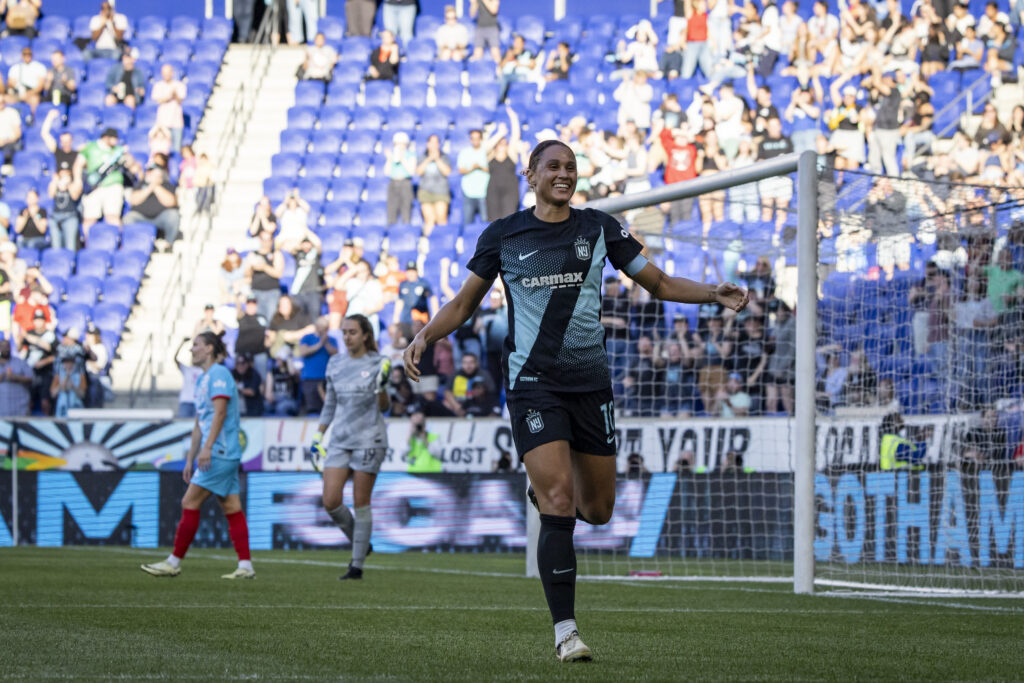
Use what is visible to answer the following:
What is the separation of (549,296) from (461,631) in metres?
1.92

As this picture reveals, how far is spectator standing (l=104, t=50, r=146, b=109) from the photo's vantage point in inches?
1018

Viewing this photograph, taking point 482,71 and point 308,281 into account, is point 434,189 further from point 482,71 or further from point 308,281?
point 482,71

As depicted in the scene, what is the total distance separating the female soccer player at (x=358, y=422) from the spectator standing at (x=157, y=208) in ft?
40.4

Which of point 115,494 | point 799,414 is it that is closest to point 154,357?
point 115,494

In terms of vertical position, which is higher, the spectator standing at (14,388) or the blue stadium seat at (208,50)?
the blue stadium seat at (208,50)

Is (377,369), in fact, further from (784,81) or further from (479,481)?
(784,81)

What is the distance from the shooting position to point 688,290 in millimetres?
5797

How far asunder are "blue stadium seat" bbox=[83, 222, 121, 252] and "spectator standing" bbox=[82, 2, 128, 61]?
5665mm

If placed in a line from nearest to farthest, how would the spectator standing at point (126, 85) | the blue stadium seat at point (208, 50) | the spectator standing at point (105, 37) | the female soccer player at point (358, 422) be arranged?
the female soccer player at point (358, 422) < the spectator standing at point (126, 85) < the spectator standing at point (105, 37) < the blue stadium seat at point (208, 50)

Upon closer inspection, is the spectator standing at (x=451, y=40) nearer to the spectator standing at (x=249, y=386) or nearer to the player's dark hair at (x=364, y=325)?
the spectator standing at (x=249, y=386)

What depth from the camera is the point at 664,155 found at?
72.6 ft

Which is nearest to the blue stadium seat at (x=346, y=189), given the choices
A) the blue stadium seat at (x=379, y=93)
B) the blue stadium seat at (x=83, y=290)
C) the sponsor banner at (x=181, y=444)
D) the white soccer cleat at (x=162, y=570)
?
the blue stadium seat at (x=379, y=93)

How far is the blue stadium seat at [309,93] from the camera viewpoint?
86.0 ft

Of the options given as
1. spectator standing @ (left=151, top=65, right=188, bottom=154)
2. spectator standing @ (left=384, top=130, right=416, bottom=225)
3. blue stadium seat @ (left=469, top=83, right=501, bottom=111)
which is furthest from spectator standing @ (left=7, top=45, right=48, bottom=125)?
blue stadium seat @ (left=469, top=83, right=501, bottom=111)
